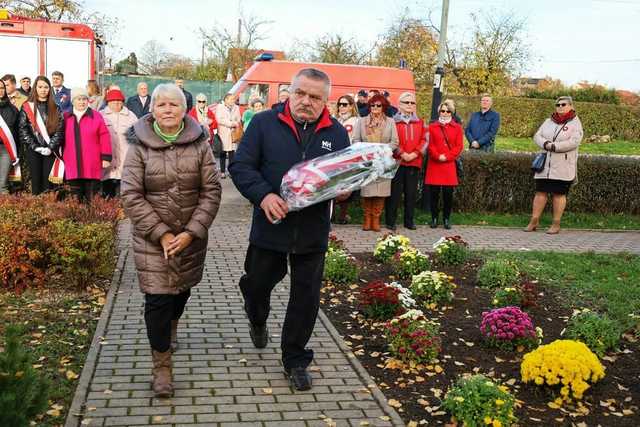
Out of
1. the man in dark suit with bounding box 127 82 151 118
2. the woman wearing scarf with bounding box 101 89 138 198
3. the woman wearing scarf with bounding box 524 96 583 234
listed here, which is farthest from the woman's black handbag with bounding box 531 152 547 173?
the man in dark suit with bounding box 127 82 151 118

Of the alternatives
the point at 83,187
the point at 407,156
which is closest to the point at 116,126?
the point at 83,187

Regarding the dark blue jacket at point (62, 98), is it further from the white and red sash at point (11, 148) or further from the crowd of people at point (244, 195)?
the crowd of people at point (244, 195)

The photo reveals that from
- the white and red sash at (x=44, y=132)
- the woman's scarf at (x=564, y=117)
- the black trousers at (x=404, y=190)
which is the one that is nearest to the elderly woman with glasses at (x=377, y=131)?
the black trousers at (x=404, y=190)

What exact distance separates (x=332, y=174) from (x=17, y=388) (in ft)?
8.09

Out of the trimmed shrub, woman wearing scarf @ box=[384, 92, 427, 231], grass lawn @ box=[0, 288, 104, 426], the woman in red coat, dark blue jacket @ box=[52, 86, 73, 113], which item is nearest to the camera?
the trimmed shrub

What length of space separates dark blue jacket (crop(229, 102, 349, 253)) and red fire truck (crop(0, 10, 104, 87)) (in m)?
15.3

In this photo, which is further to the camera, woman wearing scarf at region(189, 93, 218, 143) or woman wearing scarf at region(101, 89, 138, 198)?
woman wearing scarf at region(189, 93, 218, 143)

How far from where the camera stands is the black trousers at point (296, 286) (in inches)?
193

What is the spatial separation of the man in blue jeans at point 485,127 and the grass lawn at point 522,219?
1.68 metres

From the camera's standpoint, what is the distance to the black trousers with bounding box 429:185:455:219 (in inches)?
458

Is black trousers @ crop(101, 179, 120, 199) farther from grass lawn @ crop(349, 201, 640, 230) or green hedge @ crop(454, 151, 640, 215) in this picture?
green hedge @ crop(454, 151, 640, 215)

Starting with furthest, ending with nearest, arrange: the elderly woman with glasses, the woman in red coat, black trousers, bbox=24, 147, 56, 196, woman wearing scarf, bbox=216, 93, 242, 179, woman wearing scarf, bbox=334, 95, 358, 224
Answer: woman wearing scarf, bbox=216, 93, 242, 179
woman wearing scarf, bbox=334, 95, 358, 224
the woman in red coat
the elderly woman with glasses
black trousers, bbox=24, 147, 56, 196

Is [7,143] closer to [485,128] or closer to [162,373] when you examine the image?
[162,373]

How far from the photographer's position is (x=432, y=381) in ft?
17.5
